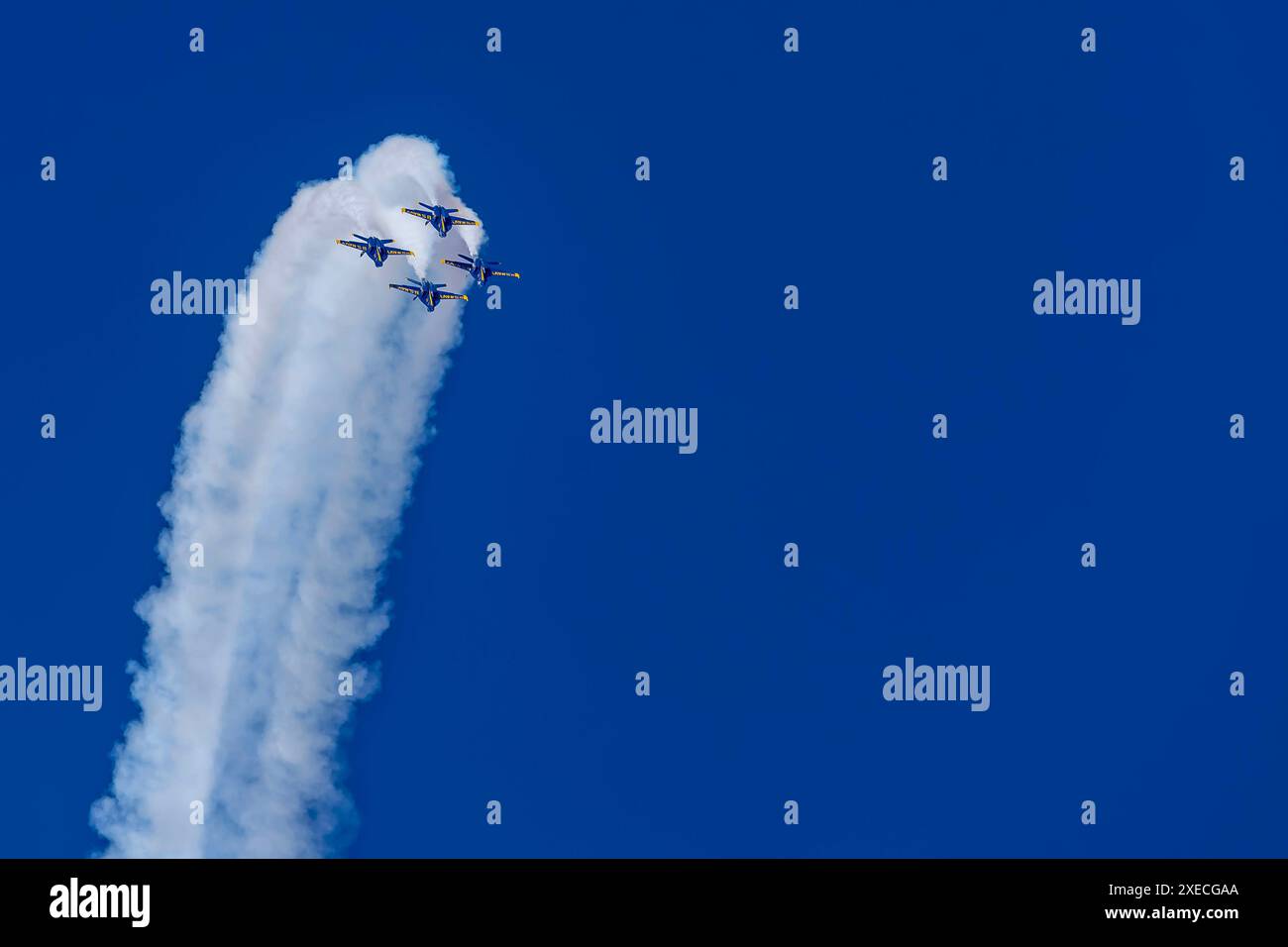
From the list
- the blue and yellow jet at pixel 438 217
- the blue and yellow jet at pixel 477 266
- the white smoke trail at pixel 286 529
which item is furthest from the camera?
the blue and yellow jet at pixel 477 266

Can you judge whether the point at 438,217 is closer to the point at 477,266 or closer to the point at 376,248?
the point at 477,266

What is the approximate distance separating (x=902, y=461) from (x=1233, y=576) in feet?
34.6

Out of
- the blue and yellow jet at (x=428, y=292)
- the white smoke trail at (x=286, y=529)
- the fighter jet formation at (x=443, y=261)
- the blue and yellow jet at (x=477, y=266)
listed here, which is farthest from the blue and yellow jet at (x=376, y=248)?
the blue and yellow jet at (x=477, y=266)

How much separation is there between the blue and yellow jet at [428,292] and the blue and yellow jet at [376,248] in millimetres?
953

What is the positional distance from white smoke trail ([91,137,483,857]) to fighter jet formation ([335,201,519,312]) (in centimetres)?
34

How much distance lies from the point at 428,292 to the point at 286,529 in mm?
7793

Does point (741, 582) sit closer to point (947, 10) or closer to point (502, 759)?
point (502, 759)

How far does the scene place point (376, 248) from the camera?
36.6m

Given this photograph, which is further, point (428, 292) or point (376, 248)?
point (428, 292)

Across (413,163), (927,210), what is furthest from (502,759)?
(927,210)

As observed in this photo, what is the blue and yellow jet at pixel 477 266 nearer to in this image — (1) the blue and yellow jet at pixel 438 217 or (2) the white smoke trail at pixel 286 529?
(2) the white smoke trail at pixel 286 529

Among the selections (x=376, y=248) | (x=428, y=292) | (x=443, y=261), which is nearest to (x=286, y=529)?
(x=428, y=292)

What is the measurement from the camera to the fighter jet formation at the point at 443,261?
36.6m

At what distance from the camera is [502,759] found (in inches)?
1524
